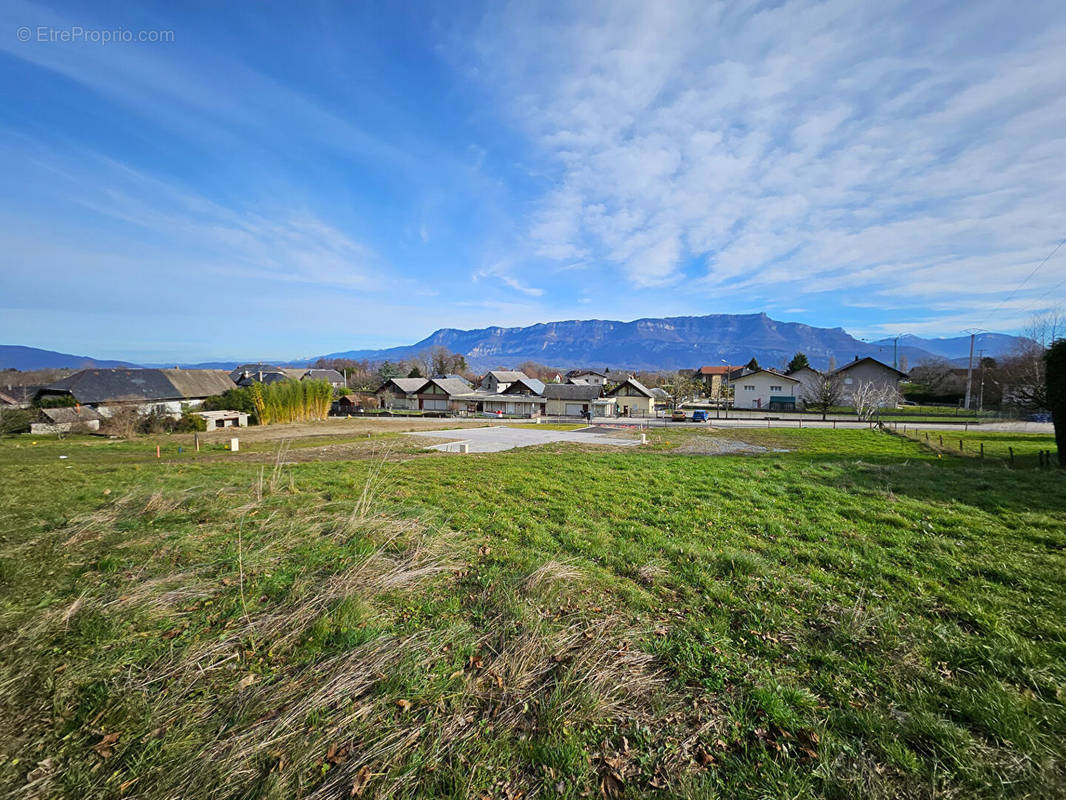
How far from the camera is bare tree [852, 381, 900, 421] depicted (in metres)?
47.9

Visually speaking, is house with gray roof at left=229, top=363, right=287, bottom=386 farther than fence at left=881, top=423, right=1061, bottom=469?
A: Yes

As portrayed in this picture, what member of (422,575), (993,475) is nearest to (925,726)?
(422,575)

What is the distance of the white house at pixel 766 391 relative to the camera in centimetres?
6216

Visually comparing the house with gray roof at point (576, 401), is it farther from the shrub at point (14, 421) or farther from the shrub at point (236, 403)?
the shrub at point (14, 421)

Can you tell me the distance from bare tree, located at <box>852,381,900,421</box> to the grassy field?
162 ft

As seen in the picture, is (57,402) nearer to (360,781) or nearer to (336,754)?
(336,754)

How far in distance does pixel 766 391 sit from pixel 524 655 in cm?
7072

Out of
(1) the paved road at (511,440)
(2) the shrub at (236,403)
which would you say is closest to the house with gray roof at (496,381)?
(2) the shrub at (236,403)

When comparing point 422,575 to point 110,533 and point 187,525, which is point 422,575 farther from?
point 110,533

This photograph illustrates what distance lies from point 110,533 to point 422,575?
16.3 ft

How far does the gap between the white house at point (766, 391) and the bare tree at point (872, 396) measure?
26.2 ft

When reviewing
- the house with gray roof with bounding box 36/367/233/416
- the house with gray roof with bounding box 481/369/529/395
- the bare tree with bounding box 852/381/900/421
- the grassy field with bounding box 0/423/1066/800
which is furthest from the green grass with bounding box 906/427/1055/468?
the house with gray roof with bounding box 36/367/233/416

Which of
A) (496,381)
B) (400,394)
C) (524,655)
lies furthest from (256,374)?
(524,655)

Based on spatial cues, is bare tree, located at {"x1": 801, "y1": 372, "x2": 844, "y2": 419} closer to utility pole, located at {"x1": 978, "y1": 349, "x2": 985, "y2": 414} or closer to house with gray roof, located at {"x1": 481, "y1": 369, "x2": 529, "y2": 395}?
utility pole, located at {"x1": 978, "y1": 349, "x2": 985, "y2": 414}
